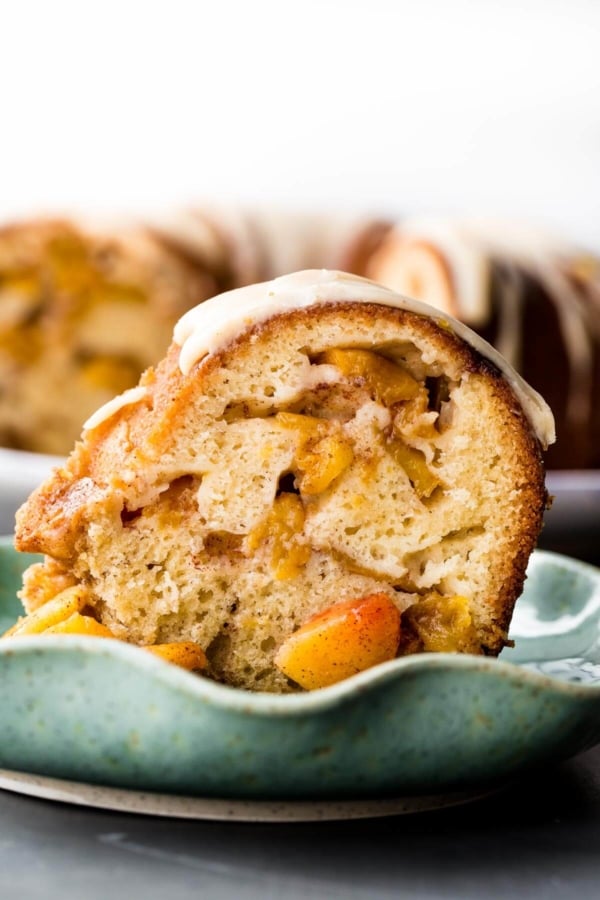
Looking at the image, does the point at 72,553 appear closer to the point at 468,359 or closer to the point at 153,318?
the point at 468,359

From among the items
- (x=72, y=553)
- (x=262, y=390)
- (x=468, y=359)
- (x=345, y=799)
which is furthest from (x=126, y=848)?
(x=468, y=359)

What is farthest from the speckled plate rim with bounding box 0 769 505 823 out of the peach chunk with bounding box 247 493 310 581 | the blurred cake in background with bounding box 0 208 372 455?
the blurred cake in background with bounding box 0 208 372 455

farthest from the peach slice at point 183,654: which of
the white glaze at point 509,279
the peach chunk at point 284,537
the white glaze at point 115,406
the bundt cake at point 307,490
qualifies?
the white glaze at point 509,279

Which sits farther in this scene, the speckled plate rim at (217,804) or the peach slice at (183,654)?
the peach slice at (183,654)

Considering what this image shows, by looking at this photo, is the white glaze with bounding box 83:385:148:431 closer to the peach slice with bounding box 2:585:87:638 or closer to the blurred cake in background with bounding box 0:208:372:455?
the peach slice with bounding box 2:585:87:638

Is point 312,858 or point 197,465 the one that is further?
point 197,465

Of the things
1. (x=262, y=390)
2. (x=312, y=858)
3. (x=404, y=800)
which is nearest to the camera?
(x=312, y=858)

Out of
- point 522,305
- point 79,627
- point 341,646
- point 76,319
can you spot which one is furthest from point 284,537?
point 522,305

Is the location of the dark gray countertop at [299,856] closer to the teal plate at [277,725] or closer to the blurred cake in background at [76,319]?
the teal plate at [277,725]
